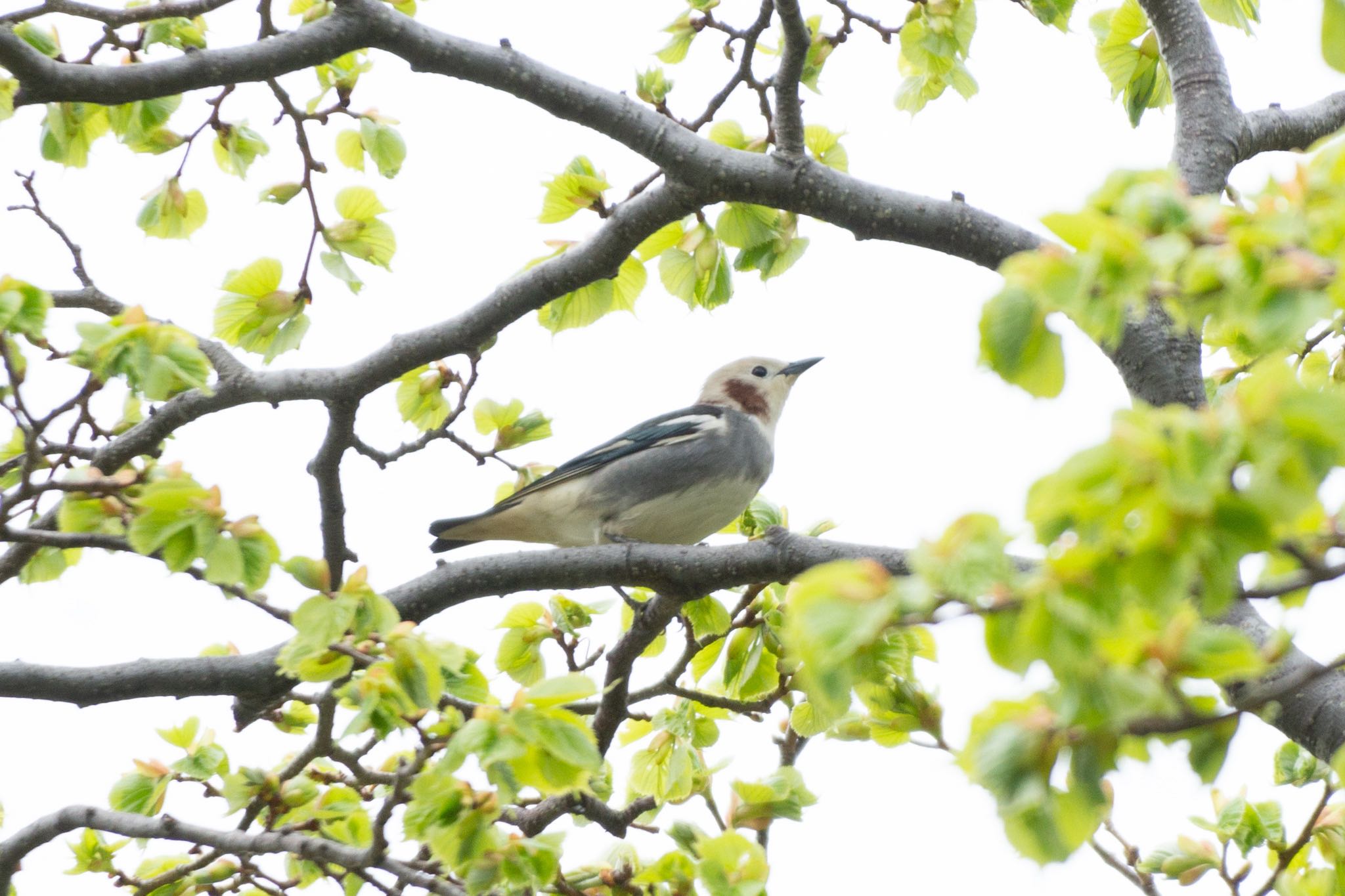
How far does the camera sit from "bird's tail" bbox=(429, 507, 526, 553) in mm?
5207

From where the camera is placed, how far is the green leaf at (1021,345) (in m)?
1.58

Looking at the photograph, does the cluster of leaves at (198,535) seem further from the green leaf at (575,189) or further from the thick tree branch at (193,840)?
the green leaf at (575,189)

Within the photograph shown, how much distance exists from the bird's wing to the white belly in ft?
0.98

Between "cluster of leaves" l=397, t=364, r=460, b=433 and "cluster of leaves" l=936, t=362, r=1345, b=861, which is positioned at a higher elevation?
"cluster of leaves" l=397, t=364, r=460, b=433

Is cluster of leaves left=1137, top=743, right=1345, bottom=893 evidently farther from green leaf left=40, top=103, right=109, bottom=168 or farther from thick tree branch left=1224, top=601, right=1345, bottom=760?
green leaf left=40, top=103, right=109, bottom=168

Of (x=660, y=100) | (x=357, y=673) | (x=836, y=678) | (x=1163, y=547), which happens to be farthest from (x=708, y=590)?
(x=1163, y=547)

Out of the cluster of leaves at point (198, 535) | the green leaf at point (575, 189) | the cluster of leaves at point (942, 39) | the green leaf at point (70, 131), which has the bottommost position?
the cluster of leaves at point (198, 535)

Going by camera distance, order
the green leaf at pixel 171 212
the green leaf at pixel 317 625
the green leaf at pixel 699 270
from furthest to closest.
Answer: the green leaf at pixel 171 212 < the green leaf at pixel 699 270 < the green leaf at pixel 317 625

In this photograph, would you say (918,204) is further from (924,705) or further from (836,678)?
(836,678)

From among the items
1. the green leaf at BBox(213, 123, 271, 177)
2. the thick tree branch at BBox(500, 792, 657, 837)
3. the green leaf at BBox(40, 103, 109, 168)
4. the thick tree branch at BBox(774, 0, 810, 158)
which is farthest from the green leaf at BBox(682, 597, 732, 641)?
the green leaf at BBox(40, 103, 109, 168)

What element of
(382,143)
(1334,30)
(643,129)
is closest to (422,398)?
(382,143)

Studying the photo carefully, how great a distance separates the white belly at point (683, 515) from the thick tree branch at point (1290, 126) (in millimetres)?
2372

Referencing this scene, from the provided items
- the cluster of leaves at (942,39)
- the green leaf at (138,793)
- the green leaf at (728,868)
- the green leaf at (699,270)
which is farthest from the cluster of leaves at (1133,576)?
the cluster of leaves at (942,39)

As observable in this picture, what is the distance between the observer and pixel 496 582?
3.30m
